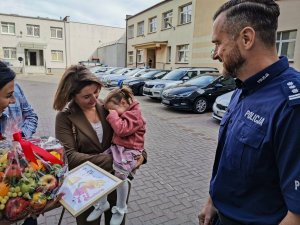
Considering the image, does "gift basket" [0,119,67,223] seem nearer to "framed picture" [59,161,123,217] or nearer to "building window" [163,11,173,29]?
"framed picture" [59,161,123,217]

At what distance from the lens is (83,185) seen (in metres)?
1.72

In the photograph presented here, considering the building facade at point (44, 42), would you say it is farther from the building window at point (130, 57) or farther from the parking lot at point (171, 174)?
the parking lot at point (171, 174)

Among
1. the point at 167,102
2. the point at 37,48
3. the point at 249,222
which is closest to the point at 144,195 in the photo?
the point at 249,222

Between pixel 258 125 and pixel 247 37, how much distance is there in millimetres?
475

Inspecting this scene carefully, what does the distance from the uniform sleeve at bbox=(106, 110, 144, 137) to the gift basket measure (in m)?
0.74

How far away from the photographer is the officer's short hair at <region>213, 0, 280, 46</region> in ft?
4.30

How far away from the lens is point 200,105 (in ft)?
32.4

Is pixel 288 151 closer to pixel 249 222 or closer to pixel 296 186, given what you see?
pixel 296 186

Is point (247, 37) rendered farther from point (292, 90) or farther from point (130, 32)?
point (130, 32)

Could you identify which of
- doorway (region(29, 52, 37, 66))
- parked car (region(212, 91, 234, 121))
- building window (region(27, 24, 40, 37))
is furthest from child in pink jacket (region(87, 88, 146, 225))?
building window (region(27, 24, 40, 37))

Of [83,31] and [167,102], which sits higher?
[83,31]

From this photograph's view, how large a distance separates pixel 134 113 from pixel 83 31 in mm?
44027

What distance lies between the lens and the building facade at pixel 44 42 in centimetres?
3756

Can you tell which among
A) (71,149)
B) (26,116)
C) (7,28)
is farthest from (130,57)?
(71,149)
